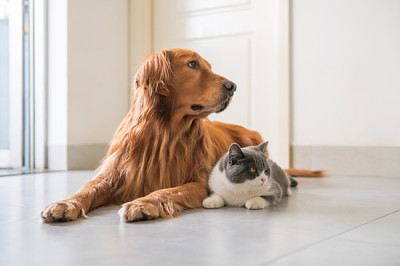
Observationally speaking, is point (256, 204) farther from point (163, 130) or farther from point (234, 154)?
point (163, 130)

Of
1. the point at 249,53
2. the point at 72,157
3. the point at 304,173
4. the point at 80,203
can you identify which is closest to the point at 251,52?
the point at 249,53

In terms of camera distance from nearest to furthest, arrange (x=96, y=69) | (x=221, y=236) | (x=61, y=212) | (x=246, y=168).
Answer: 1. (x=221, y=236)
2. (x=61, y=212)
3. (x=246, y=168)
4. (x=96, y=69)

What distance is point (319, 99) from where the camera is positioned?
3062 mm

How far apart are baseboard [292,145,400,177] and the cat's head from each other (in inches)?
59.9

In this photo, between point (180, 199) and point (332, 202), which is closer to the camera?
point (180, 199)

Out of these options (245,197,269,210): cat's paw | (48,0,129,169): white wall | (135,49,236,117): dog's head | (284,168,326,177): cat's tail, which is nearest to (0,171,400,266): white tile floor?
(245,197,269,210): cat's paw

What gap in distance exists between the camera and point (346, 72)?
9.71ft

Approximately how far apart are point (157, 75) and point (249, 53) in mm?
1769

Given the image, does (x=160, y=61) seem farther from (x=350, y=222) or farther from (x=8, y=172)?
(x=8, y=172)

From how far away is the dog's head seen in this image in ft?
5.61

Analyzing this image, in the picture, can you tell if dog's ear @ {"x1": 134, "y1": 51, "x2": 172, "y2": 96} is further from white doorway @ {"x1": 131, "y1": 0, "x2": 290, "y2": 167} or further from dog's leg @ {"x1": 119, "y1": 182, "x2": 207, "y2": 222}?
white doorway @ {"x1": 131, "y1": 0, "x2": 290, "y2": 167}

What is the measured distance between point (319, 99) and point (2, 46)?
2441mm

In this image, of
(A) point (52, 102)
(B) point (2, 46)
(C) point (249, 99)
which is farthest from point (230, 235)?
(B) point (2, 46)

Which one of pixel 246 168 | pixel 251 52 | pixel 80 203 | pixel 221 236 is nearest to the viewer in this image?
pixel 221 236
